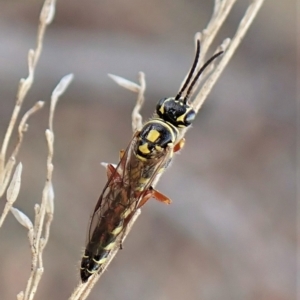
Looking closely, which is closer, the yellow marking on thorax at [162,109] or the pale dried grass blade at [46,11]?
the pale dried grass blade at [46,11]

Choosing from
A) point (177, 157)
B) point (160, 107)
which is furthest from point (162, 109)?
point (177, 157)

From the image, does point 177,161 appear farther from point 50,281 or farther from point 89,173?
point 50,281

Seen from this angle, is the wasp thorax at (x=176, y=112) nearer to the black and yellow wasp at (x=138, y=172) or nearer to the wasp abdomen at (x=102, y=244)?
the black and yellow wasp at (x=138, y=172)

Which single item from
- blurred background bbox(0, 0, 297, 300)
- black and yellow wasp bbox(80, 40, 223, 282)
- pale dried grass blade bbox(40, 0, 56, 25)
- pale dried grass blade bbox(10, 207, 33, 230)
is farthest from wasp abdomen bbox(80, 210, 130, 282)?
blurred background bbox(0, 0, 297, 300)

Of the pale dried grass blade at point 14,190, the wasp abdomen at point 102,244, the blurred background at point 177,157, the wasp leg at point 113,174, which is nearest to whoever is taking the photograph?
the pale dried grass blade at point 14,190

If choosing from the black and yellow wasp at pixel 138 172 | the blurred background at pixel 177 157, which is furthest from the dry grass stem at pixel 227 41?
the blurred background at pixel 177 157

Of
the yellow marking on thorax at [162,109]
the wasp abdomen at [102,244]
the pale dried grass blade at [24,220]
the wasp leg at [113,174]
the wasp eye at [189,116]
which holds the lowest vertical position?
the wasp abdomen at [102,244]

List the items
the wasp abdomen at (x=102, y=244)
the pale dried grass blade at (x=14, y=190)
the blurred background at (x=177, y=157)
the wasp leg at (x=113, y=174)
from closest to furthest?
the pale dried grass blade at (x=14, y=190) → the wasp abdomen at (x=102, y=244) → the wasp leg at (x=113, y=174) → the blurred background at (x=177, y=157)

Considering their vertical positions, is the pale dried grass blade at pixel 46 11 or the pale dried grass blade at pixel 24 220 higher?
the pale dried grass blade at pixel 46 11

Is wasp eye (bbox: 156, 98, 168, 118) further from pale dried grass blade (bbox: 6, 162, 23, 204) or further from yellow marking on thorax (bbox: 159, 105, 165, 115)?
pale dried grass blade (bbox: 6, 162, 23, 204)
